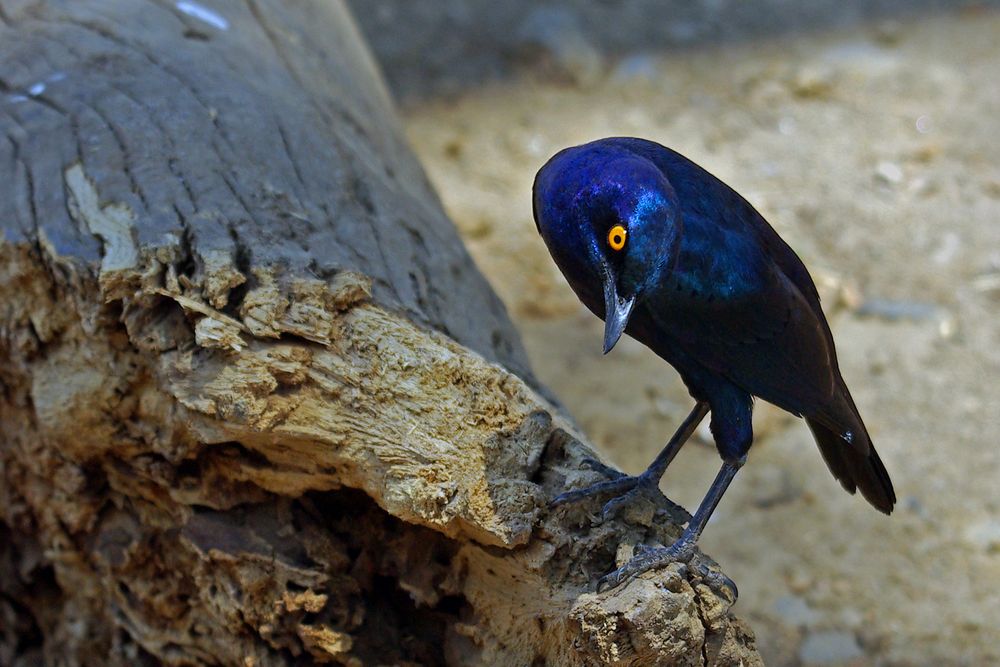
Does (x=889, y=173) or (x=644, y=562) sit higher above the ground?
(x=644, y=562)

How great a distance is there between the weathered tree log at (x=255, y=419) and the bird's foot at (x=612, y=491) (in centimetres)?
3

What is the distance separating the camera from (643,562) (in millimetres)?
2109

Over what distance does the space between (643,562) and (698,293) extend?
63 cm

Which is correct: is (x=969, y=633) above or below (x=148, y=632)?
below

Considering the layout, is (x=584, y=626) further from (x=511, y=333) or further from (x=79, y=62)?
(x=79, y=62)

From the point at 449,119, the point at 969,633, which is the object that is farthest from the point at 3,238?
the point at 449,119

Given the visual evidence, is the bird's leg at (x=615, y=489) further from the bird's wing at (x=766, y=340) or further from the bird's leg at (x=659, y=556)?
the bird's wing at (x=766, y=340)

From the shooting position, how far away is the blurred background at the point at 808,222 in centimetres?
363

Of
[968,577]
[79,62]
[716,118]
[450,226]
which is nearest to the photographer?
[79,62]

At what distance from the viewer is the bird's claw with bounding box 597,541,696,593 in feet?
6.86

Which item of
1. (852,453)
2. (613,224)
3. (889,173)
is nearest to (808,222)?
(889,173)

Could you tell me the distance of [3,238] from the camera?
2535 millimetres

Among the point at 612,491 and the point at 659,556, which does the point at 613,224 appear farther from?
the point at 659,556

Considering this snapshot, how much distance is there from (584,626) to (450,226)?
1490mm
